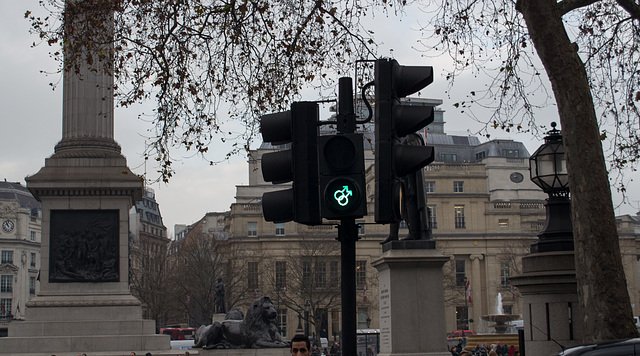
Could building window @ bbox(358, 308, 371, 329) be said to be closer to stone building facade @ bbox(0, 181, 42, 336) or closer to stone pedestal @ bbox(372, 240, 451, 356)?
stone building facade @ bbox(0, 181, 42, 336)

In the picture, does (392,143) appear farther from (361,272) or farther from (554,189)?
(361,272)

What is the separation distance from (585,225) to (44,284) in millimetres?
21336

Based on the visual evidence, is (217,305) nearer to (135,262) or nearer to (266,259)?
(266,259)

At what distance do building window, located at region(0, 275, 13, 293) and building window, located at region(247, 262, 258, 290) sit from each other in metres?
43.1

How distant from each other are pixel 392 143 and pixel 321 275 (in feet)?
234

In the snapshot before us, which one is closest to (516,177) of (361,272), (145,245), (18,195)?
(361,272)

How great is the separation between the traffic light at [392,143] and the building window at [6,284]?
11065cm

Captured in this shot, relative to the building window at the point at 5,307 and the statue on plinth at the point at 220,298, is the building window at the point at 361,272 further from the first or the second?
the building window at the point at 5,307

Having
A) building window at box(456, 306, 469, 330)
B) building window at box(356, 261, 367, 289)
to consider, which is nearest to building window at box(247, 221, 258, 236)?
building window at box(356, 261, 367, 289)

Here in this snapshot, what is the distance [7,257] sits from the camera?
113 meters

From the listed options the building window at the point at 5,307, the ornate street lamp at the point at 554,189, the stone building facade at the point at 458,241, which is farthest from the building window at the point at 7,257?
the ornate street lamp at the point at 554,189

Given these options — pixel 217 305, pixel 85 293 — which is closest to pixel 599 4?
pixel 85 293

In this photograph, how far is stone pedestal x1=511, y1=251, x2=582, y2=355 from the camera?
12.5 metres

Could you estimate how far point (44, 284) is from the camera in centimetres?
2870
